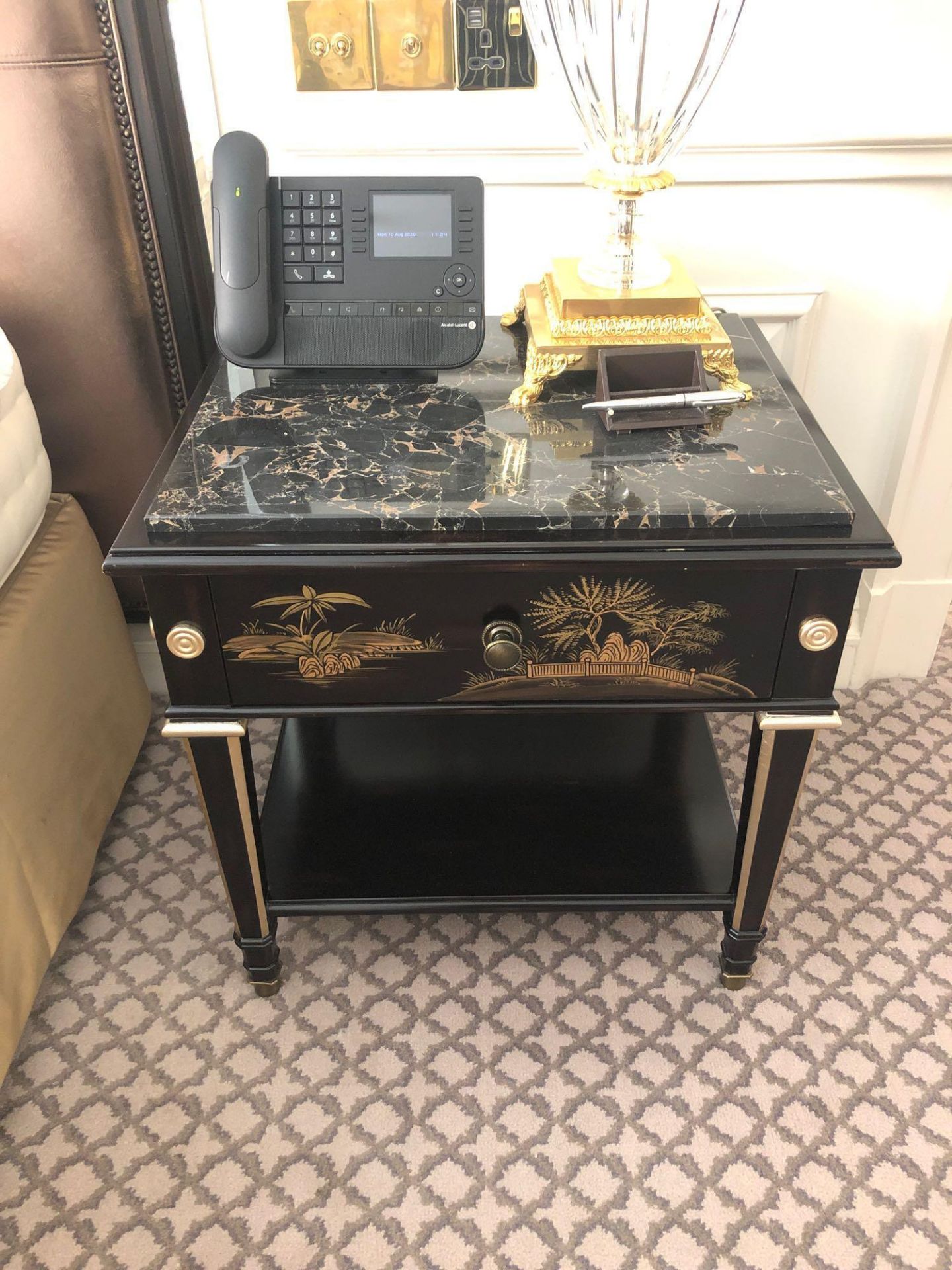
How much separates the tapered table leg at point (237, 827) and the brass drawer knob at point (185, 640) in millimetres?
86

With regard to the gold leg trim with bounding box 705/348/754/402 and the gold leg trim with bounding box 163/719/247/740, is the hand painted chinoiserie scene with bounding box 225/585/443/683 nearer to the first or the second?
the gold leg trim with bounding box 163/719/247/740

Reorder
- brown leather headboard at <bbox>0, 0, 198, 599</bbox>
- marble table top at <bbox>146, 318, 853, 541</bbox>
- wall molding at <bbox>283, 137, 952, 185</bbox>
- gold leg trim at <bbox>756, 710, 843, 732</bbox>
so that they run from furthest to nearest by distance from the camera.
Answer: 1. wall molding at <bbox>283, 137, 952, 185</bbox>
2. brown leather headboard at <bbox>0, 0, 198, 599</bbox>
3. gold leg trim at <bbox>756, 710, 843, 732</bbox>
4. marble table top at <bbox>146, 318, 853, 541</bbox>

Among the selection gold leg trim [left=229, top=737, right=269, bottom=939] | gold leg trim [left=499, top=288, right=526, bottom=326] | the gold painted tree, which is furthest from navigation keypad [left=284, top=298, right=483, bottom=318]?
gold leg trim [left=229, top=737, right=269, bottom=939]

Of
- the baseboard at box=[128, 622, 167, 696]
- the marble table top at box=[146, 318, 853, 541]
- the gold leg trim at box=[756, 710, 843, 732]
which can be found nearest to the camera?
the marble table top at box=[146, 318, 853, 541]

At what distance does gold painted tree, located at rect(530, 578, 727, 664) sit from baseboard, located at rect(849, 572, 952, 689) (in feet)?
2.57

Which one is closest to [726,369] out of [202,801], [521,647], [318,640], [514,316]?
[514,316]

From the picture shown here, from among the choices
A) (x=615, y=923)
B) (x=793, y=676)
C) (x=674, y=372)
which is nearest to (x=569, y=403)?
(x=674, y=372)

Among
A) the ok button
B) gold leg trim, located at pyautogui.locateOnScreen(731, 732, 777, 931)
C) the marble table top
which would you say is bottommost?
gold leg trim, located at pyautogui.locateOnScreen(731, 732, 777, 931)

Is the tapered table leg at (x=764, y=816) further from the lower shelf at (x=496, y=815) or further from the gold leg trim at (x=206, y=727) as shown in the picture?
the gold leg trim at (x=206, y=727)

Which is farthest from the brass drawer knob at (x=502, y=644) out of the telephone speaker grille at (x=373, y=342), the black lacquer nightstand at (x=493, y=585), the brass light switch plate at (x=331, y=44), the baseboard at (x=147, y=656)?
the baseboard at (x=147, y=656)

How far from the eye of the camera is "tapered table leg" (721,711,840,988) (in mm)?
998

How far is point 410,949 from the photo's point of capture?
128cm

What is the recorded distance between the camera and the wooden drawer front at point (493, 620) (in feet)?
2.93

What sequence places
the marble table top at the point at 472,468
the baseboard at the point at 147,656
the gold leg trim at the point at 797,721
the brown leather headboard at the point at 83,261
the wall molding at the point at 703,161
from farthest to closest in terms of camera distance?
the baseboard at the point at 147,656 → the wall molding at the point at 703,161 → the brown leather headboard at the point at 83,261 → the gold leg trim at the point at 797,721 → the marble table top at the point at 472,468
